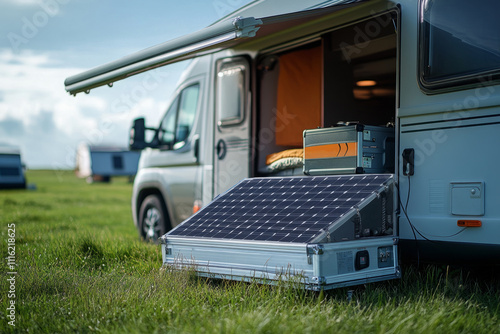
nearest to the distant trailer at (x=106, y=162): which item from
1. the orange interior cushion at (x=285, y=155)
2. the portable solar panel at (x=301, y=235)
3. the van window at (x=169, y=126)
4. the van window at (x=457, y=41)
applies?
the van window at (x=169, y=126)

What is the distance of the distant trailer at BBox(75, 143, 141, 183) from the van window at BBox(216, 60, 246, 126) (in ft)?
80.5

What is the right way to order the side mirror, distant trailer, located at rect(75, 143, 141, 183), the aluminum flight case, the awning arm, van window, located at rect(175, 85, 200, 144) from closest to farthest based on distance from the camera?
1. the awning arm
2. the aluminum flight case
3. van window, located at rect(175, 85, 200, 144)
4. the side mirror
5. distant trailer, located at rect(75, 143, 141, 183)

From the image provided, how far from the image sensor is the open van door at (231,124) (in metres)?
5.81

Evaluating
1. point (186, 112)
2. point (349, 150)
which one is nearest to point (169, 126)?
point (186, 112)

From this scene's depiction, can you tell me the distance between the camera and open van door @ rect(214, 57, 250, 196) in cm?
581

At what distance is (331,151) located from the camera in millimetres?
4633

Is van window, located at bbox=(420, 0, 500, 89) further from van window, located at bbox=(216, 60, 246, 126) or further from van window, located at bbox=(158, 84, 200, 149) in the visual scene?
van window, located at bbox=(158, 84, 200, 149)

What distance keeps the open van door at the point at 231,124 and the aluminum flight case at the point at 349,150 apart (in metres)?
1.11

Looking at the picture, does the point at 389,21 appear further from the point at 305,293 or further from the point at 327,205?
the point at 305,293

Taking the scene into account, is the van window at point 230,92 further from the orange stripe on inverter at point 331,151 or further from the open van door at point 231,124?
the orange stripe on inverter at point 331,151

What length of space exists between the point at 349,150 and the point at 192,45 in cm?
151

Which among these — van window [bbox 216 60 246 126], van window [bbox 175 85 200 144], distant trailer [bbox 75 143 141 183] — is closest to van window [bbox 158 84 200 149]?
van window [bbox 175 85 200 144]

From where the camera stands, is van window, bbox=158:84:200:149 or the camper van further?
van window, bbox=158:84:200:149

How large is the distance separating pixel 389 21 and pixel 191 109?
8.56ft
